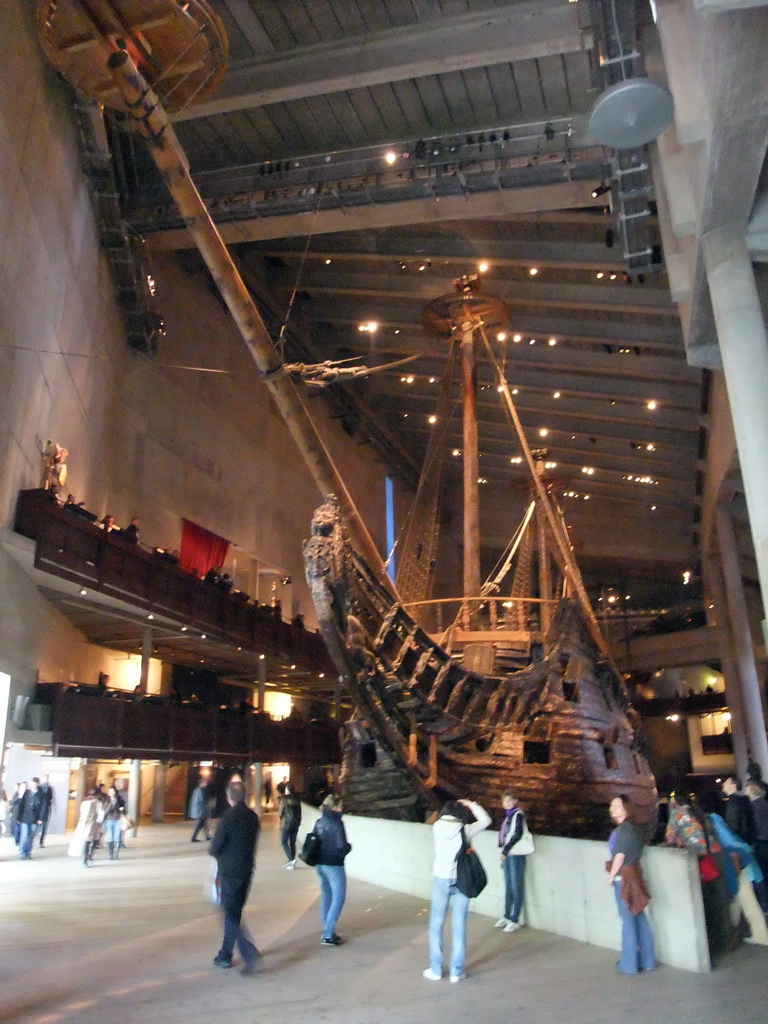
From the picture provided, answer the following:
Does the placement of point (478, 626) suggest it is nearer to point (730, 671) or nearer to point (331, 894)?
point (331, 894)

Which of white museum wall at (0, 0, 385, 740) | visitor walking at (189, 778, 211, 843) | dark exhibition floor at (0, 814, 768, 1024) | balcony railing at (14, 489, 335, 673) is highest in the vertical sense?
white museum wall at (0, 0, 385, 740)

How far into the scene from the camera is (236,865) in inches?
165

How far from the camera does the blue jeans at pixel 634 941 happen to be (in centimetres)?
412

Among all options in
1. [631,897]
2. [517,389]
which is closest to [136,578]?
[631,897]

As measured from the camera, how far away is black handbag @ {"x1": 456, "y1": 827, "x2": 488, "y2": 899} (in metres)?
4.02

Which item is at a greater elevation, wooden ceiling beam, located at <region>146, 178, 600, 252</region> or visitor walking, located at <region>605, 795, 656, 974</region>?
wooden ceiling beam, located at <region>146, 178, 600, 252</region>

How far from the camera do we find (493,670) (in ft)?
33.8

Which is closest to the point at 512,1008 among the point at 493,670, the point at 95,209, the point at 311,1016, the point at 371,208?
the point at 311,1016

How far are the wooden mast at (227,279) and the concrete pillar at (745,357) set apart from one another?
4.69 m

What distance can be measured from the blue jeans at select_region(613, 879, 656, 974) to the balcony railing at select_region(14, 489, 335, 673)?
8.48 metres

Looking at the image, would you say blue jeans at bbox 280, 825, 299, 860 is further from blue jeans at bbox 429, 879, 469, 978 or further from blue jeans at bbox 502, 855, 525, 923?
blue jeans at bbox 429, 879, 469, 978

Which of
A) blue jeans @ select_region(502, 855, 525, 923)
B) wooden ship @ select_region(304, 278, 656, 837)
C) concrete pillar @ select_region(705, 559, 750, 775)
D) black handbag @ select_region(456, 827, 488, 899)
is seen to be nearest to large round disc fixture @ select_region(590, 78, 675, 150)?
wooden ship @ select_region(304, 278, 656, 837)

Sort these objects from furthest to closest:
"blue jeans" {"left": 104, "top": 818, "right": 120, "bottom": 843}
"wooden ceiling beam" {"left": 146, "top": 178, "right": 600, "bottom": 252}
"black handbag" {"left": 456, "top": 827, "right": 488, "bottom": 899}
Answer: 1. "wooden ceiling beam" {"left": 146, "top": 178, "right": 600, "bottom": 252}
2. "blue jeans" {"left": 104, "top": 818, "right": 120, "bottom": 843}
3. "black handbag" {"left": 456, "top": 827, "right": 488, "bottom": 899}

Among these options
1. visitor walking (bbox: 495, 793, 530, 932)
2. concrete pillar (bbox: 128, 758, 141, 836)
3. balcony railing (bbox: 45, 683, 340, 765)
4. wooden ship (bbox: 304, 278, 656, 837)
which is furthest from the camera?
concrete pillar (bbox: 128, 758, 141, 836)
